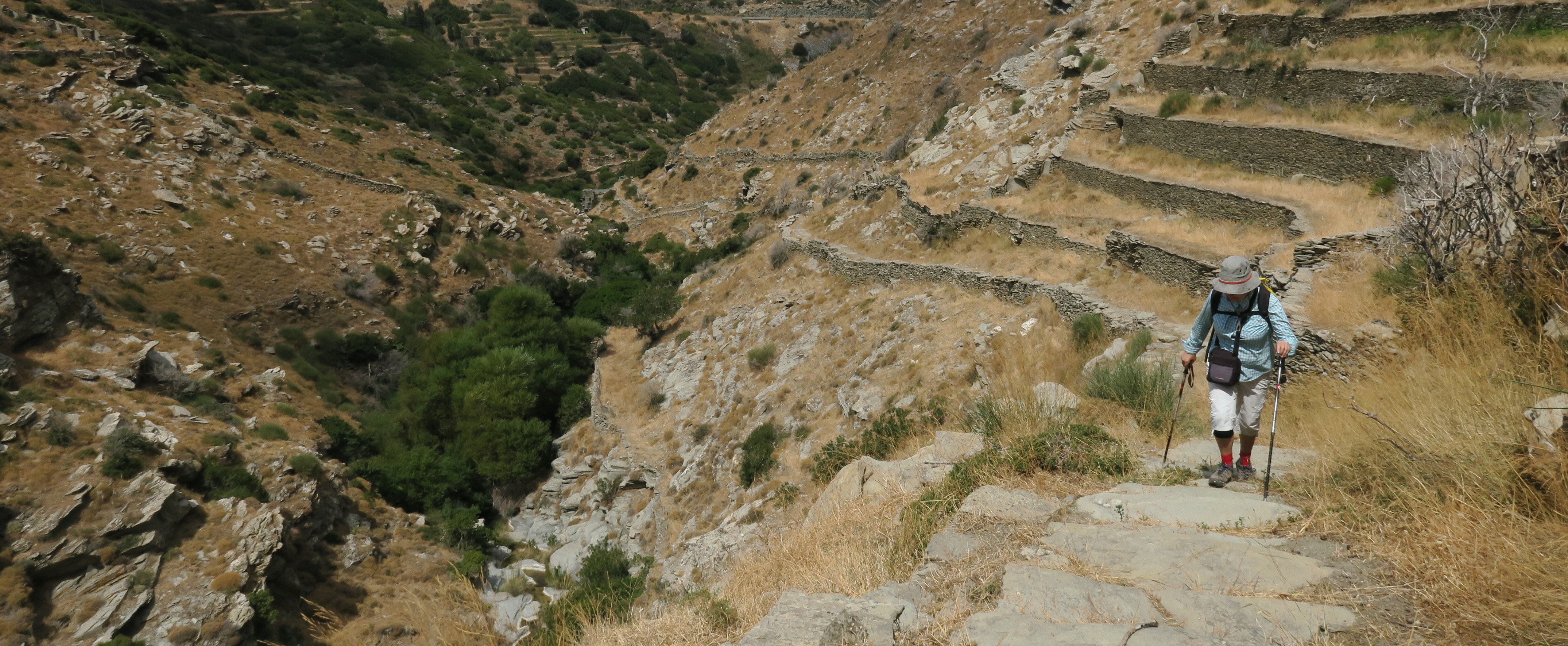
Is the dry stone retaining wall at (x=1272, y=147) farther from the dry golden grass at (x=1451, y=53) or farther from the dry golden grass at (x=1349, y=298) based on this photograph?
the dry golden grass at (x=1349, y=298)

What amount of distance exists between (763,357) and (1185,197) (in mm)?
10114

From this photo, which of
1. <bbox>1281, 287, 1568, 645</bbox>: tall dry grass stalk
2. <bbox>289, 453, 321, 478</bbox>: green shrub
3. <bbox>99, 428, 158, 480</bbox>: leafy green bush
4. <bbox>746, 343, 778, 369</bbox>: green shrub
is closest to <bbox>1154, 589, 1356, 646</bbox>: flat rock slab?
<bbox>1281, 287, 1568, 645</bbox>: tall dry grass stalk

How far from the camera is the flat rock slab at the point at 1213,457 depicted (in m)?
5.32

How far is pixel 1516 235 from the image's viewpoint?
18.7 feet

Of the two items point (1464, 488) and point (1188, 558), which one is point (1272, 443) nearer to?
point (1464, 488)

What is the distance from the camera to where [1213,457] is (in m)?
5.92

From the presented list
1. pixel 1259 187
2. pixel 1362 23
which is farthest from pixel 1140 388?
pixel 1362 23

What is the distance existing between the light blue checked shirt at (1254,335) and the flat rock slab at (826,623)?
3509mm

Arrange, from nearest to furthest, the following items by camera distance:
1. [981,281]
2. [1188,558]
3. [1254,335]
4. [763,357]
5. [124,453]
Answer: [1188,558], [1254,335], [124,453], [981,281], [763,357]

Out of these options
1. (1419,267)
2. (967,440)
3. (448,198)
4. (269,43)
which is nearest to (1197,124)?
(1419,267)

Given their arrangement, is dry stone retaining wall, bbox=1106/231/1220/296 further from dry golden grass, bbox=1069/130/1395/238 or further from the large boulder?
the large boulder

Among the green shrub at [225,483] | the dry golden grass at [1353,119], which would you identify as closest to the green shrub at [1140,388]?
the dry golden grass at [1353,119]

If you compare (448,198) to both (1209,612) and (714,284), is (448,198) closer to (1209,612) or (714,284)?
(714,284)

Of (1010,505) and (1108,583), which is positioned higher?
(1108,583)
